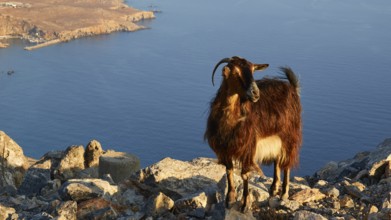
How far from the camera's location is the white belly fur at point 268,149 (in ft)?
26.2

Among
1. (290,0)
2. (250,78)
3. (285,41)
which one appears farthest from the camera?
(290,0)

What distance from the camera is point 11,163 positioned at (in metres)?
18.5

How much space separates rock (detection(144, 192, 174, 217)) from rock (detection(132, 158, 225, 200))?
1069 mm

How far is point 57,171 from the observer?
14.2 m

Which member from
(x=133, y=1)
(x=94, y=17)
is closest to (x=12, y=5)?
(x=94, y=17)

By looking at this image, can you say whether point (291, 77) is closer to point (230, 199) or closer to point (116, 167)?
point (230, 199)

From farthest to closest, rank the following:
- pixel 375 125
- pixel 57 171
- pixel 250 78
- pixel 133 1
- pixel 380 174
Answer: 1. pixel 133 1
2. pixel 375 125
3. pixel 57 171
4. pixel 380 174
5. pixel 250 78

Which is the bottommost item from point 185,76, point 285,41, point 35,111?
point 35,111

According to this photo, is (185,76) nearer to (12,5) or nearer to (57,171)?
(57,171)

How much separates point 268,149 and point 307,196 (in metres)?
1.10

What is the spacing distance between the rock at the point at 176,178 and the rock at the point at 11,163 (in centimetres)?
1005

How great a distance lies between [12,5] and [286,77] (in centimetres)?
14858

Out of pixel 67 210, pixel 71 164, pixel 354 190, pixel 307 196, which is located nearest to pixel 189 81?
pixel 71 164

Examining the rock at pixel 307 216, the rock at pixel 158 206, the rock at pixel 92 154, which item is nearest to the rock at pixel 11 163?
the rock at pixel 92 154
